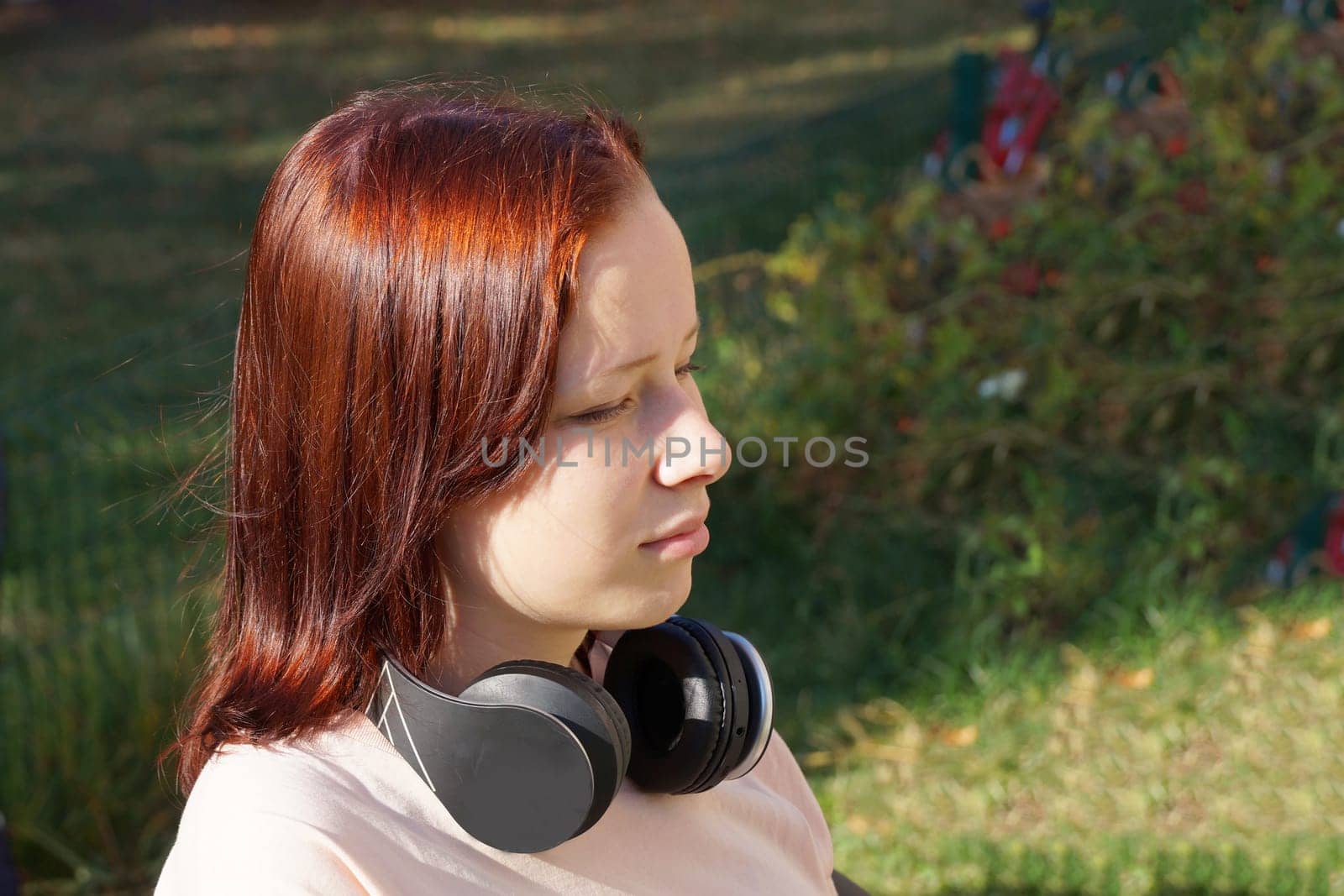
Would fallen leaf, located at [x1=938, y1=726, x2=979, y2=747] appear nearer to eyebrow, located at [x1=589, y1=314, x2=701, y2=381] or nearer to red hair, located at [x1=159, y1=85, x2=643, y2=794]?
red hair, located at [x1=159, y1=85, x2=643, y2=794]

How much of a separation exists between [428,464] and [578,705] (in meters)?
0.28

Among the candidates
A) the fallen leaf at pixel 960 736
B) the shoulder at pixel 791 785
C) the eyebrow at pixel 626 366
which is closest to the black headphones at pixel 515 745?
the eyebrow at pixel 626 366

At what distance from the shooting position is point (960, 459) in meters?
4.77

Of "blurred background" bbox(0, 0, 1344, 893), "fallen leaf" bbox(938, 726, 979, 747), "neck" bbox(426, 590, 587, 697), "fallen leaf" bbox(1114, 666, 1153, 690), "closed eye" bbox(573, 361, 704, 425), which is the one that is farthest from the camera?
"fallen leaf" bbox(1114, 666, 1153, 690)

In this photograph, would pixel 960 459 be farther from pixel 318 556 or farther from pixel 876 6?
pixel 876 6

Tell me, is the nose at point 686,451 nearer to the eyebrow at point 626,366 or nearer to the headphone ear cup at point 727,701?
the eyebrow at point 626,366

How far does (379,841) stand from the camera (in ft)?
4.44

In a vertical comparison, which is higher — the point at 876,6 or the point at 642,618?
the point at 642,618

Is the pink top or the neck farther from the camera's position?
the neck

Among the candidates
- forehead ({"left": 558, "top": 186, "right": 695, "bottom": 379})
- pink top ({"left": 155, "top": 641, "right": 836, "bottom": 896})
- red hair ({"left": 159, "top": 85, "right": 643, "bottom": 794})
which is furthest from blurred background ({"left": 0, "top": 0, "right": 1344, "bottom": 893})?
forehead ({"left": 558, "top": 186, "right": 695, "bottom": 379})

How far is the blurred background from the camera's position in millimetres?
3455

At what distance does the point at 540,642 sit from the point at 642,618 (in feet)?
0.52

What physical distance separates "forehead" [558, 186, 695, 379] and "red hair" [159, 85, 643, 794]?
19 millimetres

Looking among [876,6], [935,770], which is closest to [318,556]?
[935,770]
